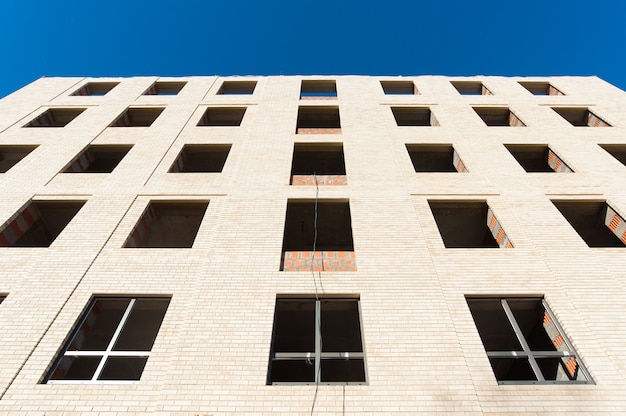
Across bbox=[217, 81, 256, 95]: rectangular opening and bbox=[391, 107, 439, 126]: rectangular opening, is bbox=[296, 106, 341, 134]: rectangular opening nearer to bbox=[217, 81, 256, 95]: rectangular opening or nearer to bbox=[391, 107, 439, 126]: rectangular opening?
bbox=[391, 107, 439, 126]: rectangular opening

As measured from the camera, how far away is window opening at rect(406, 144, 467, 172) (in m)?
10.8

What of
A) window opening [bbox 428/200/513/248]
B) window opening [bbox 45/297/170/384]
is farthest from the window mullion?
window opening [bbox 45/297/170/384]

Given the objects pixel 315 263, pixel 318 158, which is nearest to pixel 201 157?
pixel 318 158

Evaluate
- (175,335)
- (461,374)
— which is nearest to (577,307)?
(461,374)

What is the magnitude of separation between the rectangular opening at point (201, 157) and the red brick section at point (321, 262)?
5.35 meters

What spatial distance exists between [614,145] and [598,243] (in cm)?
372

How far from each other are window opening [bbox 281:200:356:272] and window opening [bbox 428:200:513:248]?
251cm

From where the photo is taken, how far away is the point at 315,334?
22.3 ft

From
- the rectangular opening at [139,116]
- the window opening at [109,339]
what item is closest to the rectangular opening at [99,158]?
the rectangular opening at [139,116]

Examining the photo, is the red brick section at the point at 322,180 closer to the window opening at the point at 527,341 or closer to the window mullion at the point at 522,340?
the window opening at the point at 527,341

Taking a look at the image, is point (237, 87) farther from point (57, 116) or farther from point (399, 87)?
point (399, 87)

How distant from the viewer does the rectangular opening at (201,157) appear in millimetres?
10820

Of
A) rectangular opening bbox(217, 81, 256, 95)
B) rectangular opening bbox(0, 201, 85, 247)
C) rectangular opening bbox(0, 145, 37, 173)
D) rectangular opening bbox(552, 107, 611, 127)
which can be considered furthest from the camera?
rectangular opening bbox(217, 81, 256, 95)

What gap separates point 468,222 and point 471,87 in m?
9.61
